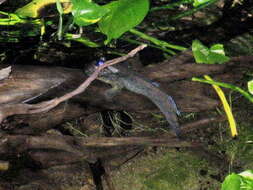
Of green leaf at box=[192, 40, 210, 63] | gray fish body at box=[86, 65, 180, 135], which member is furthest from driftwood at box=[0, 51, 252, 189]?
green leaf at box=[192, 40, 210, 63]

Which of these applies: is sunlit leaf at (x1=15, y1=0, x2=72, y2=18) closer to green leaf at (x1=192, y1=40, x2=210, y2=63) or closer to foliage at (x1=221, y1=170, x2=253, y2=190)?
green leaf at (x1=192, y1=40, x2=210, y2=63)

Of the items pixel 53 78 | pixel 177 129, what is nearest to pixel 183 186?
pixel 177 129

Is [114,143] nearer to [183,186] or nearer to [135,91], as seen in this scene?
[135,91]

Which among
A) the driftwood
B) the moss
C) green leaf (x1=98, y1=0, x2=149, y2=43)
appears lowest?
the moss

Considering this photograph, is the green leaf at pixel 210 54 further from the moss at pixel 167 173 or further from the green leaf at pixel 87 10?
the moss at pixel 167 173

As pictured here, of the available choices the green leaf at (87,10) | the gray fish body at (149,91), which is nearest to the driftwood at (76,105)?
the gray fish body at (149,91)

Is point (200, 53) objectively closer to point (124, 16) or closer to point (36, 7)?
point (124, 16)
